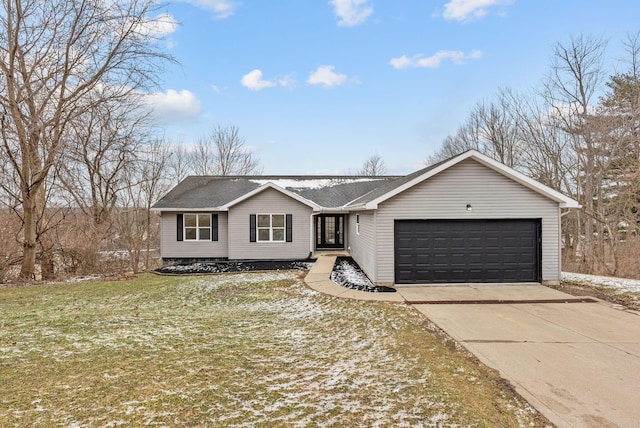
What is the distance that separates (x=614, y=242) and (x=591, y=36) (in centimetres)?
1037

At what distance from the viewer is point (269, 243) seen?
51.4 ft

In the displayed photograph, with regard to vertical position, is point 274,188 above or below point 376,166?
below

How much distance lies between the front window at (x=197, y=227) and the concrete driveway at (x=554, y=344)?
34.7 feet

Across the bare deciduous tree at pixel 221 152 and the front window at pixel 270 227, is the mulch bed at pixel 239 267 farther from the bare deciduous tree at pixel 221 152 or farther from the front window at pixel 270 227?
the bare deciduous tree at pixel 221 152

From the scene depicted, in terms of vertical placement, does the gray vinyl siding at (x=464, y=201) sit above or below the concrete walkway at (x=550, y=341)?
above

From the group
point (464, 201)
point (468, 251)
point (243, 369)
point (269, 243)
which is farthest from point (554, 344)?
point (269, 243)

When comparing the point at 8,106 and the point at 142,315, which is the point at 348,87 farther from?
the point at 142,315

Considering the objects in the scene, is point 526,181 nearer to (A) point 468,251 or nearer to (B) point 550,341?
(A) point 468,251

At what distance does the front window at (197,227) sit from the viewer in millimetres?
16062

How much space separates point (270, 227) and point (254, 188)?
3.66 metres

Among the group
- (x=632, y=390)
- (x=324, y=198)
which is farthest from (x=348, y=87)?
(x=632, y=390)

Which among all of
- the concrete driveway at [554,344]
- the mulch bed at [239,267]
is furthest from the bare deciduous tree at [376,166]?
the concrete driveway at [554,344]

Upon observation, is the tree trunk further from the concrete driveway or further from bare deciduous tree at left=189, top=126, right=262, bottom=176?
bare deciduous tree at left=189, top=126, right=262, bottom=176

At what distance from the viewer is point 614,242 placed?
15469mm
